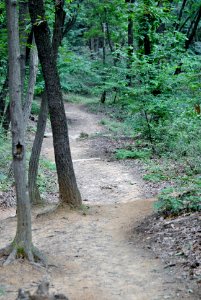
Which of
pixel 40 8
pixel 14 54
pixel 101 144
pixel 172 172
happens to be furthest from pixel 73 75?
pixel 14 54

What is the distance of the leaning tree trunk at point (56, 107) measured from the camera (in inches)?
340

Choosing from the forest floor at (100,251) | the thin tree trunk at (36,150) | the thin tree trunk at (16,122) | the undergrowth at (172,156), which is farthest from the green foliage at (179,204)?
the thin tree trunk at (36,150)

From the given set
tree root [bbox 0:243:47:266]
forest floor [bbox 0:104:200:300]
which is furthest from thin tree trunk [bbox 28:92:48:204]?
tree root [bbox 0:243:47:266]

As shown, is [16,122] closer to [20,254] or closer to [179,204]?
[20,254]

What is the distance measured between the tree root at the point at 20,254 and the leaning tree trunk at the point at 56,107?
3.08m

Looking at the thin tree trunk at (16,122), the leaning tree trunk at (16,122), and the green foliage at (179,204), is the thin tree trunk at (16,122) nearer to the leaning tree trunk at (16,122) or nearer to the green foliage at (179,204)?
the leaning tree trunk at (16,122)

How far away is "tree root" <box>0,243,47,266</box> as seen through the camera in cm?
626

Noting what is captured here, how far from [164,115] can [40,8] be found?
29.3 feet

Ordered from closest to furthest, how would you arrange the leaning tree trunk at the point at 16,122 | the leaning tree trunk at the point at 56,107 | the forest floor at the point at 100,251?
the forest floor at the point at 100,251
the leaning tree trunk at the point at 16,122
the leaning tree trunk at the point at 56,107

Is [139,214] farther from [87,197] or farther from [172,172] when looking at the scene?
[172,172]

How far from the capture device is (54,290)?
549cm

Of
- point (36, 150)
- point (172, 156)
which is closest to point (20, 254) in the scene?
point (36, 150)

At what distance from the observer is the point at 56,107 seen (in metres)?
9.09

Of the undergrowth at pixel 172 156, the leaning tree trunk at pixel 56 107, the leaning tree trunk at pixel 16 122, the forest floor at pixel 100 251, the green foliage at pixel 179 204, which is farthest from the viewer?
the leaning tree trunk at pixel 56 107
